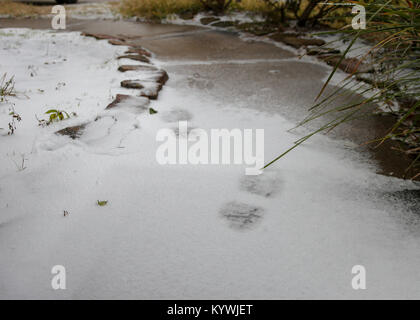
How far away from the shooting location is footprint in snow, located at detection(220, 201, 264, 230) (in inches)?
39.4

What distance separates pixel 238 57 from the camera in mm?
3154

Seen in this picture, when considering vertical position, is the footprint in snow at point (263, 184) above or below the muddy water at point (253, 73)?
below

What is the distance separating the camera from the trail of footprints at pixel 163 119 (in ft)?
3.41

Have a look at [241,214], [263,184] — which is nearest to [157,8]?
[263,184]

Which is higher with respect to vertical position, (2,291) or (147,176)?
(147,176)

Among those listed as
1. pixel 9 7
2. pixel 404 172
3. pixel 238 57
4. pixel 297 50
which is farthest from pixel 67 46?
pixel 9 7

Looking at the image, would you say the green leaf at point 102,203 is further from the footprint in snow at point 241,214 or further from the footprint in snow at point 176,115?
the footprint in snow at point 176,115

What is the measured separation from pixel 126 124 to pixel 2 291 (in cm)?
99

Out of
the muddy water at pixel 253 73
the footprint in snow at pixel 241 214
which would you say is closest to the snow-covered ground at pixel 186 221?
the footprint in snow at pixel 241 214

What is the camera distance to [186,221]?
1.01 m

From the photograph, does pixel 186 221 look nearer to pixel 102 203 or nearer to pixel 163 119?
pixel 102 203

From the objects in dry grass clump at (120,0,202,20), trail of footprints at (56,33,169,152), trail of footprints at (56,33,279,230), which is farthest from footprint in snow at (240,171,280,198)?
dry grass clump at (120,0,202,20)

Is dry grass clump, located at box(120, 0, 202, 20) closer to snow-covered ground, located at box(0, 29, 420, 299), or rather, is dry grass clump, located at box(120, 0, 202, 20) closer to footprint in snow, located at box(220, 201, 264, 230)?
snow-covered ground, located at box(0, 29, 420, 299)
